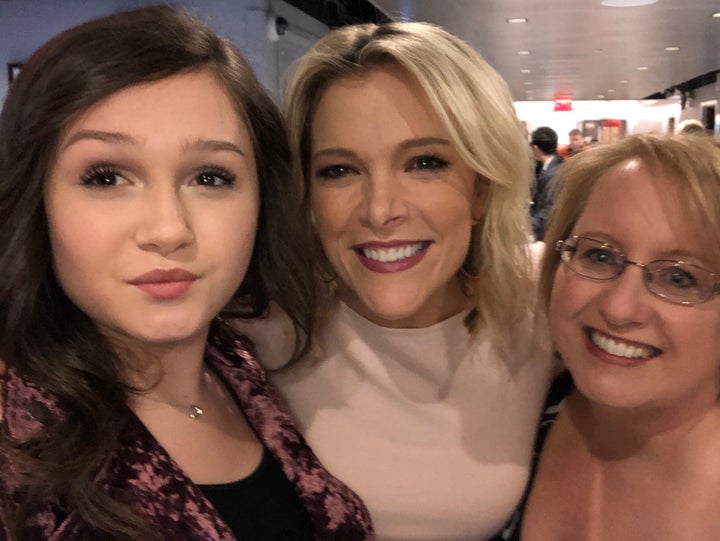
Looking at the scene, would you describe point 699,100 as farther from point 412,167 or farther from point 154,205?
point 154,205

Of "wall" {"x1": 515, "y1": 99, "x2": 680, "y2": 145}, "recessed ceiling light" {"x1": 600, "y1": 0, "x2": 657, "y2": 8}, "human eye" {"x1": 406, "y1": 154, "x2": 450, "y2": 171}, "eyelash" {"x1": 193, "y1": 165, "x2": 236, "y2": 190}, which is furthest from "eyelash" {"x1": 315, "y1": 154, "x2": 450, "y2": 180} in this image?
"wall" {"x1": 515, "y1": 99, "x2": 680, "y2": 145}

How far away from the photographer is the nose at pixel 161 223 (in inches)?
38.5

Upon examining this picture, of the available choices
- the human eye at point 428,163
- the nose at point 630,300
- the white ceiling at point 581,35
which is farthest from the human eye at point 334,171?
the white ceiling at point 581,35

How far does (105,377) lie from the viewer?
111cm

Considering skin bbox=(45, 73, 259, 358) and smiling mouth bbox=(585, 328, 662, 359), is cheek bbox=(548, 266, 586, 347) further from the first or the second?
skin bbox=(45, 73, 259, 358)

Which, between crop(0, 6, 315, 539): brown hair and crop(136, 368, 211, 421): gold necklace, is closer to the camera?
crop(0, 6, 315, 539): brown hair

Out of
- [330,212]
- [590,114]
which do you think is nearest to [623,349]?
[330,212]

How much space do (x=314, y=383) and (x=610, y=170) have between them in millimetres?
836

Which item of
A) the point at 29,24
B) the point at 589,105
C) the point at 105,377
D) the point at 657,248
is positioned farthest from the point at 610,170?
the point at 589,105

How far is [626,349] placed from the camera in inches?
46.8

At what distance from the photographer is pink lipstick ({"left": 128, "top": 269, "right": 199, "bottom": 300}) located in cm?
100

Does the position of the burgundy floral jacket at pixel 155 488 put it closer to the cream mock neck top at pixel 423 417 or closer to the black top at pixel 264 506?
the black top at pixel 264 506

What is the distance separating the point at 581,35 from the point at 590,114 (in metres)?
13.4

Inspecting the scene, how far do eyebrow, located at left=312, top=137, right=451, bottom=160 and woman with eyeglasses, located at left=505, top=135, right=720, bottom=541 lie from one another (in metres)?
0.29
